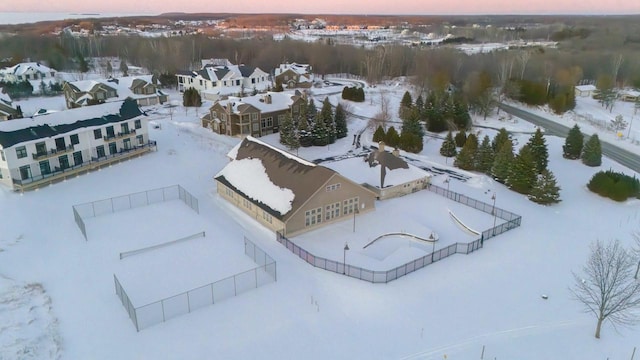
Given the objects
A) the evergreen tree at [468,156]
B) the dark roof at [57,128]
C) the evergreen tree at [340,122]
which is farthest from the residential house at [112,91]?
the evergreen tree at [468,156]

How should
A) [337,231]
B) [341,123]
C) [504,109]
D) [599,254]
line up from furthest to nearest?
[504,109]
[341,123]
[337,231]
[599,254]

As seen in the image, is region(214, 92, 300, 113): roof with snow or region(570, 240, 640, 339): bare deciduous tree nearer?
region(570, 240, 640, 339): bare deciduous tree

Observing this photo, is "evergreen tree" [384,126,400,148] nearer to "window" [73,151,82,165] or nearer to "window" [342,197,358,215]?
"window" [342,197,358,215]

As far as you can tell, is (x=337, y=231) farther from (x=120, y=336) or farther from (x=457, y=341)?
(x=120, y=336)

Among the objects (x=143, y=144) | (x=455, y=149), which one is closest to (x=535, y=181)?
(x=455, y=149)

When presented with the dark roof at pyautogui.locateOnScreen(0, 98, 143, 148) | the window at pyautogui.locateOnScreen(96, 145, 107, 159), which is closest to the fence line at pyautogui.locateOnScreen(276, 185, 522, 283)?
the window at pyautogui.locateOnScreen(96, 145, 107, 159)

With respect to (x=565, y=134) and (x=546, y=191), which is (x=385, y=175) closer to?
(x=546, y=191)
